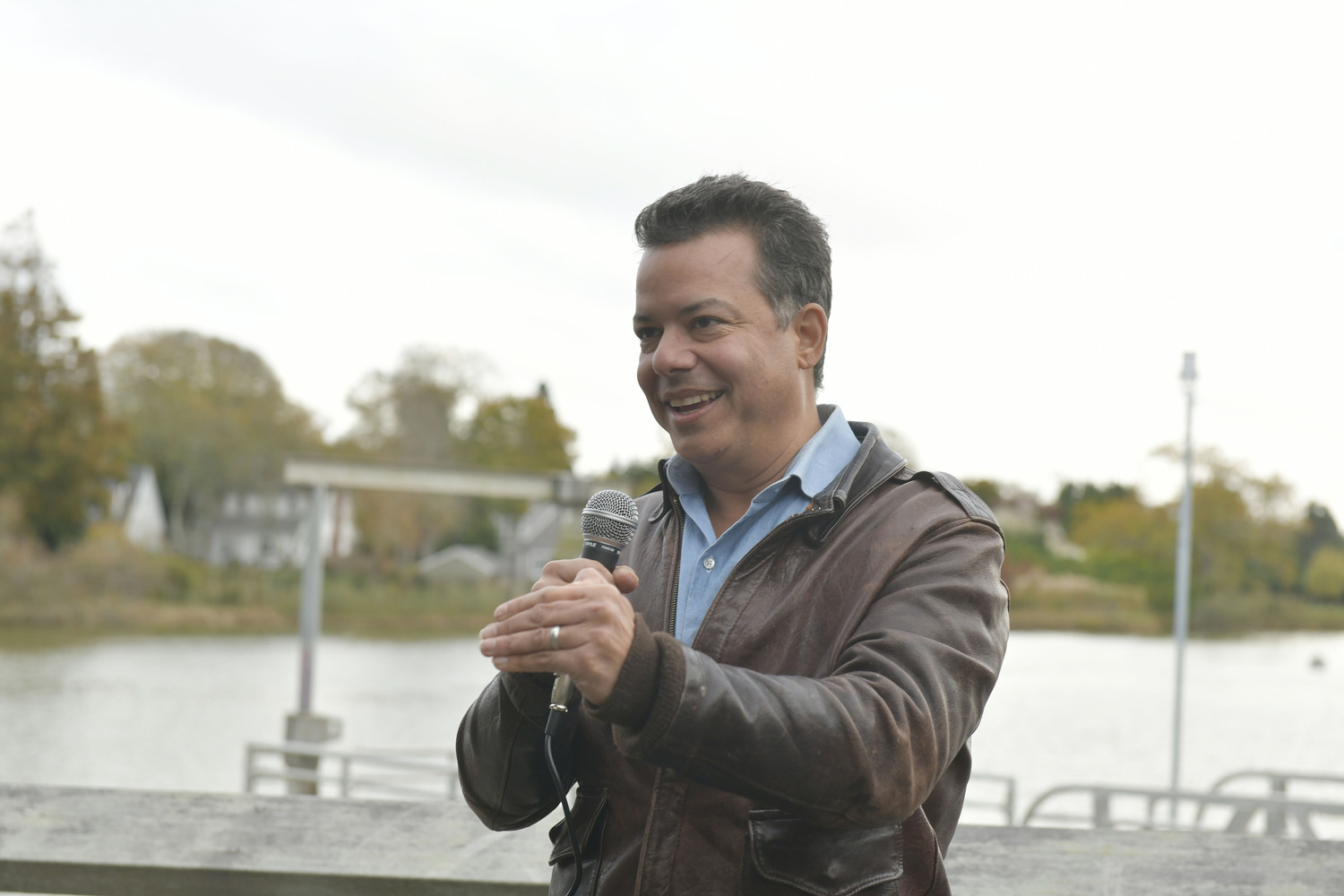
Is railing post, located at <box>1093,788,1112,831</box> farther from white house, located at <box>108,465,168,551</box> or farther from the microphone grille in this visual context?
white house, located at <box>108,465,168,551</box>

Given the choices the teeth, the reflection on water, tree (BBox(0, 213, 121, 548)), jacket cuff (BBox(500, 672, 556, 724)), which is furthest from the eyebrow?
tree (BBox(0, 213, 121, 548))

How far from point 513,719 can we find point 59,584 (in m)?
47.9

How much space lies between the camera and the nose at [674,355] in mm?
1816

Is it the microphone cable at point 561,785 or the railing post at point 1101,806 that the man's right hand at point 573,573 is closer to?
the microphone cable at point 561,785

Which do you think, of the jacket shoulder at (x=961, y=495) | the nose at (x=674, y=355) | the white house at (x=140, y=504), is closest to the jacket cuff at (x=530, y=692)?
the nose at (x=674, y=355)

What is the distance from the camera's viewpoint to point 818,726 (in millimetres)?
1341

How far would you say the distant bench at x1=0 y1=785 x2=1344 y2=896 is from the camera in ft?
6.52

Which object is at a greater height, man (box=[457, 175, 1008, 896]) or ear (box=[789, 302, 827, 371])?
ear (box=[789, 302, 827, 371])

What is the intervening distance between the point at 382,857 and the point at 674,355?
3.31 feet

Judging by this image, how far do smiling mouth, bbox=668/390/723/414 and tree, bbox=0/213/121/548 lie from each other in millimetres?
45623

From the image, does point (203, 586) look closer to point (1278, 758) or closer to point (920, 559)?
point (1278, 758)

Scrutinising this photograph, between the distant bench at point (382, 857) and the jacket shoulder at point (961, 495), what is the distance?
2.32ft

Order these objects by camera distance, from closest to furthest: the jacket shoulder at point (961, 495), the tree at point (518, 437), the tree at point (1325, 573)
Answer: the jacket shoulder at point (961, 495)
the tree at point (1325, 573)
the tree at point (518, 437)

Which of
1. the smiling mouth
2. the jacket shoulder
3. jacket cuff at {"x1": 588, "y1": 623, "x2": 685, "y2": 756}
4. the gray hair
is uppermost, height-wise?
the gray hair
